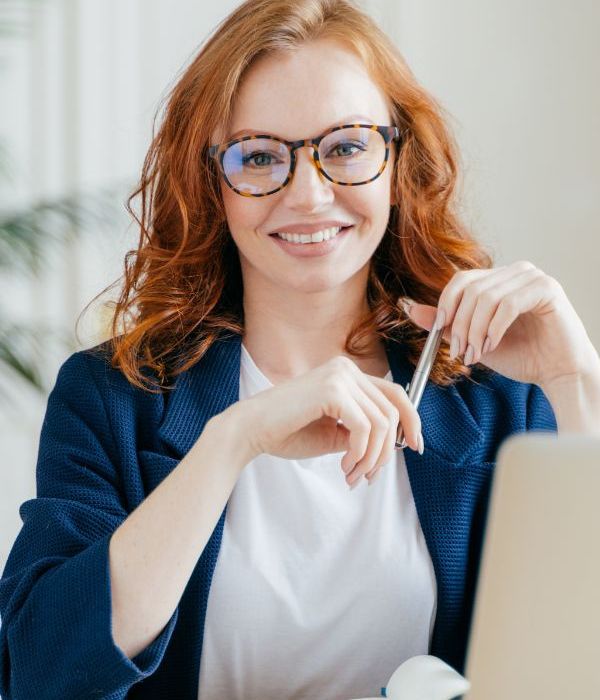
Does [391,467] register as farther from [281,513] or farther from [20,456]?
[20,456]

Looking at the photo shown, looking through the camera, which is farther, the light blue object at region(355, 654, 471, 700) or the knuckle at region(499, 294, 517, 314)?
the knuckle at region(499, 294, 517, 314)

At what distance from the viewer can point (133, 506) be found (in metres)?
1.39

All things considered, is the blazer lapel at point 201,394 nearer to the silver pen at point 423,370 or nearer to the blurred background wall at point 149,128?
the silver pen at point 423,370

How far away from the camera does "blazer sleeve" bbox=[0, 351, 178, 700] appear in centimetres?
115

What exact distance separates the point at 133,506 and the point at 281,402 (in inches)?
13.3

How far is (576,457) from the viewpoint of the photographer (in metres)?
0.52

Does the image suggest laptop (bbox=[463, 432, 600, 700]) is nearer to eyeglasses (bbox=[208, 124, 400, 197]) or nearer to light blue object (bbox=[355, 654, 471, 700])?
light blue object (bbox=[355, 654, 471, 700])

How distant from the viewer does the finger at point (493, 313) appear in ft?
4.37

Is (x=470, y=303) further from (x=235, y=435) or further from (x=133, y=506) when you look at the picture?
(x=133, y=506)

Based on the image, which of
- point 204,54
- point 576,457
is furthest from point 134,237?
point 576,457

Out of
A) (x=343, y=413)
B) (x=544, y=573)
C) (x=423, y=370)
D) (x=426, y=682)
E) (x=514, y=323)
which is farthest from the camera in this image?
(x=514, y=323)

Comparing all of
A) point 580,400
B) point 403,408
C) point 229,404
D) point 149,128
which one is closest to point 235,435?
point 403,408

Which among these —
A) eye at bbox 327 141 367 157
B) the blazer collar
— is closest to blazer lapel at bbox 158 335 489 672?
the blazer collar

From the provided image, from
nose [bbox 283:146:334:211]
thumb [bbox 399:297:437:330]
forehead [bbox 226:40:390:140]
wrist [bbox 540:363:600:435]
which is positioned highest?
forehead [bbox 226:40:390:140]
